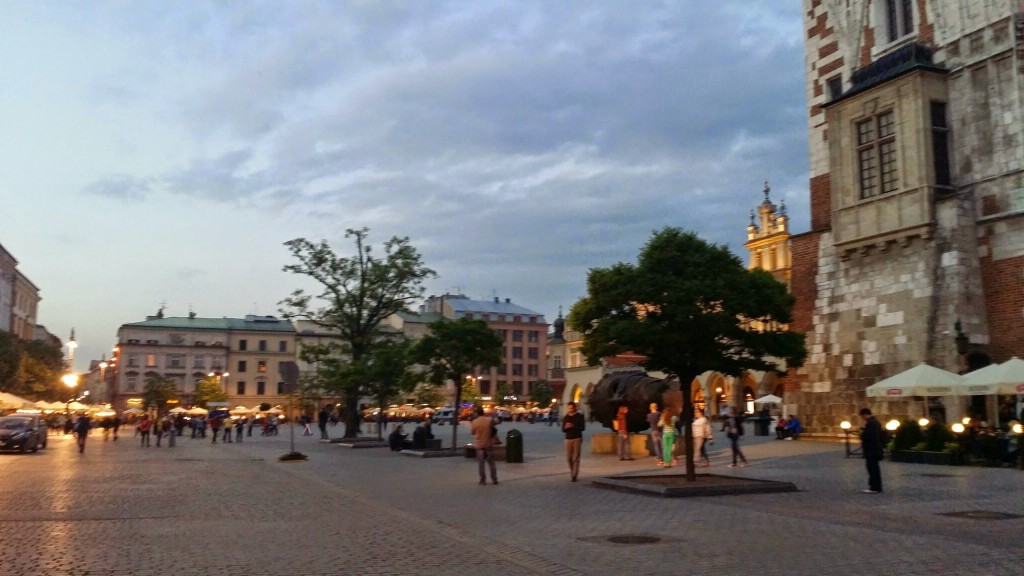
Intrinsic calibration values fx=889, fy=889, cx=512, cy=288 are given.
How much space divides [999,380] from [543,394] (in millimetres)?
95404

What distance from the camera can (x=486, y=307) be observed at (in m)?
138

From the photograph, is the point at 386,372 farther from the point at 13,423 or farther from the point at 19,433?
the point at 13,423

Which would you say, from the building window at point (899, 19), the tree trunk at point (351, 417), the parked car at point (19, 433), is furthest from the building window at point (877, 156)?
the parked car at point (19, 433)

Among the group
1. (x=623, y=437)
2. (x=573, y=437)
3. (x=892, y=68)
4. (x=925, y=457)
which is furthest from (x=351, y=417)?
(x=892, y=68)

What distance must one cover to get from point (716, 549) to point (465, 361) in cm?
2025

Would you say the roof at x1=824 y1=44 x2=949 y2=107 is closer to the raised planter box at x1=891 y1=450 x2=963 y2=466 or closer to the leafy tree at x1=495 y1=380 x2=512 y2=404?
the raised planter box at x1=891 y1=450 x2=963 y2=466

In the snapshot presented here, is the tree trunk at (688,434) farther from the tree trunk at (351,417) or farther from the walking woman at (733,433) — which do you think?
the tree trunk at (351,417)

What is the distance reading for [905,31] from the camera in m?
30.0

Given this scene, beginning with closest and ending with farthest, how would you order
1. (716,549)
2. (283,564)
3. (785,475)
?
1. (283,564)
2. (716,549)
3. (785,475)

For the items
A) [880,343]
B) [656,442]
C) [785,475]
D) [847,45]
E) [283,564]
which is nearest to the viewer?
[283,564]

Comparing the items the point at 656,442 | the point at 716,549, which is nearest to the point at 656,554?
the point at 716,549

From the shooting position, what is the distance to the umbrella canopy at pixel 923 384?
22797mm

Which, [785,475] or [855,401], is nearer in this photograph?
[785,475]

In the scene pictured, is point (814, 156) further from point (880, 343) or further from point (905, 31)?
point (880, 343)
